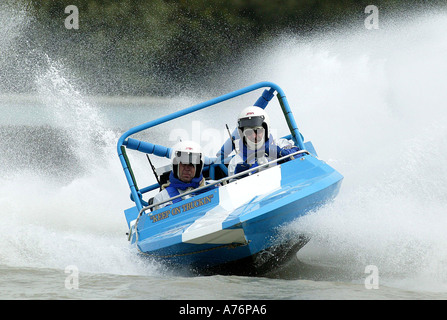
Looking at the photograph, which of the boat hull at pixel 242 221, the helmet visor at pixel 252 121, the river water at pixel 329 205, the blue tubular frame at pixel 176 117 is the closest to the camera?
the river water at pixel 329 205

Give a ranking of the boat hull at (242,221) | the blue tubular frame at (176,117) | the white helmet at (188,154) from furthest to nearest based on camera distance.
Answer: the blue tubular frame at (176,117) < the white helmet at (188,154) < the boat hull at (242,221)

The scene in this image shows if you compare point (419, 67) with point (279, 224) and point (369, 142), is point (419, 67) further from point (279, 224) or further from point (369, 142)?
point (279, 224)

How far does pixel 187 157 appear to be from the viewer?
7.36 m

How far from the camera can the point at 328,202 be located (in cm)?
705

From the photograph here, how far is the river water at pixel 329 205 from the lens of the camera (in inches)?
242

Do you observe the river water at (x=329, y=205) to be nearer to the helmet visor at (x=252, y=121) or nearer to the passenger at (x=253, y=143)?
the passenger at (x=253, y=143)

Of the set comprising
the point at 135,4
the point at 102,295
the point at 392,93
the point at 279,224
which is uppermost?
the point at 135,4

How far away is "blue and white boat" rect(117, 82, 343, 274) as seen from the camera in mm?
6340

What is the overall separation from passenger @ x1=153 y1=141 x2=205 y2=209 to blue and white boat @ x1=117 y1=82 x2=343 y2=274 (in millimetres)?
201

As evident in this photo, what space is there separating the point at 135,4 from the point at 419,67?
2770 centimetres

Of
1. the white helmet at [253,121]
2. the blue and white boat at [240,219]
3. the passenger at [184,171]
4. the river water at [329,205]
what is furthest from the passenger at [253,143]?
the river water at [329,205]

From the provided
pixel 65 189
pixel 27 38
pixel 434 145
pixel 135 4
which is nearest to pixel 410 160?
pixel 434 145

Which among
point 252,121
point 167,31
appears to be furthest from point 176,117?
point 167,31

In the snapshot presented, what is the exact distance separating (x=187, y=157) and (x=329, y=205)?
171cm
